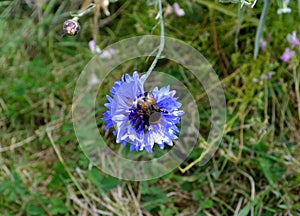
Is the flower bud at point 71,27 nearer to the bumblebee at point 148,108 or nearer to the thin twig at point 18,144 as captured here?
the bumblebee at point 148,108

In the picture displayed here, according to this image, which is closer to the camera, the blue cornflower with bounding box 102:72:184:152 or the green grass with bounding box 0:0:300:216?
the blue cornflower with bounding box 102:72:184:152

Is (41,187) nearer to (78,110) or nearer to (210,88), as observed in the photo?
(78,110)

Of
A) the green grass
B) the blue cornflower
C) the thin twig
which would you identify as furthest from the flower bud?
the thin twig

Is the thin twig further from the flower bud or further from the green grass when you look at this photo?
the flower bud

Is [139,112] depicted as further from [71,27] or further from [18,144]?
[18,144]

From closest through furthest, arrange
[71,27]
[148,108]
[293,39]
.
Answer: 1. [148,108]
2. [71,27]
3. [293,39]

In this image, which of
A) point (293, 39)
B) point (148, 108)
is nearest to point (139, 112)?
point (148, 108)

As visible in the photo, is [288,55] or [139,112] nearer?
[139,112]

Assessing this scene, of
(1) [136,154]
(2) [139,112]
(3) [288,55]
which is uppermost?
(3) [288,55]

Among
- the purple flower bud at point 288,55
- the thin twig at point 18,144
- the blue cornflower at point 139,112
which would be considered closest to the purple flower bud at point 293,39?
the purple flower bud at point 288,55
